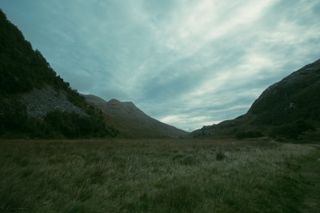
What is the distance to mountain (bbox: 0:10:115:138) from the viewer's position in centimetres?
4125

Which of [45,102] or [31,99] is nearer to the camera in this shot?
[31,99]

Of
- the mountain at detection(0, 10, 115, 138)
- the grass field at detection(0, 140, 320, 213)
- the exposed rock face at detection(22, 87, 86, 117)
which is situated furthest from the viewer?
the exposed rock face at detection(22, 87, 86, 117)

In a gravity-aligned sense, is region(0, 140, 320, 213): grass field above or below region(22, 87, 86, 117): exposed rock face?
below

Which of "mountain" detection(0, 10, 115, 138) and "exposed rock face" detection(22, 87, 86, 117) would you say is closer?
"mountain" detection(0, 10, 115, 138)

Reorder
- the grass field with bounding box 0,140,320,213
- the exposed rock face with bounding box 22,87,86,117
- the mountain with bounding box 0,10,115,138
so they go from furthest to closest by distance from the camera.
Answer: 1. the exposed rock face with bounding box 22,87,86,117
2. the mountain with bounding box 0,10,115,138
3. the grass field with bounding box 0,140,320,213

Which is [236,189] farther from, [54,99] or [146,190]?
[54,99]

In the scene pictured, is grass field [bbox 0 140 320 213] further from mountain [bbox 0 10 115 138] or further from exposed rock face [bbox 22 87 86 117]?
exposed rock face [bbox 22 87 86 117]

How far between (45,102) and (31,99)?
3143mm

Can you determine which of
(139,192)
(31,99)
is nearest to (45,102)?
(31,99)

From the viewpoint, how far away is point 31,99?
160ft

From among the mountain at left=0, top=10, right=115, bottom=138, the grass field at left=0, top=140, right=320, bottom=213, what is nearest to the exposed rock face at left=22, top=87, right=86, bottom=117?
the mountain at left=0, top=10, right=115, bottom=138

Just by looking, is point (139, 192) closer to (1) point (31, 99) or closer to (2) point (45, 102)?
(1) point (31, 99)

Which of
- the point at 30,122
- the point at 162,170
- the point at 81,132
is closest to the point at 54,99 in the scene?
the point at 81,132

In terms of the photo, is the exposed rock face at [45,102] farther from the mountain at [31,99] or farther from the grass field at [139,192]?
the grass field at [139,192]
